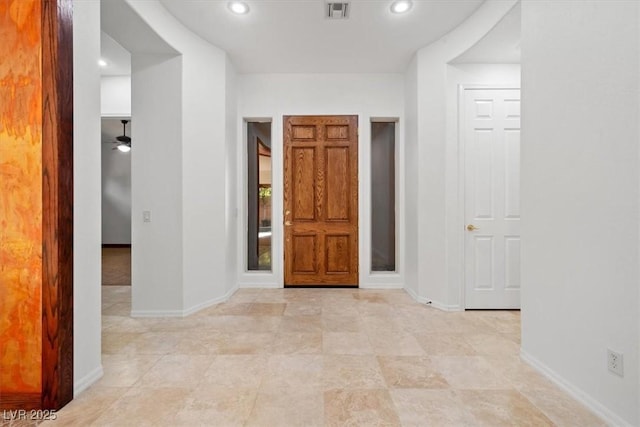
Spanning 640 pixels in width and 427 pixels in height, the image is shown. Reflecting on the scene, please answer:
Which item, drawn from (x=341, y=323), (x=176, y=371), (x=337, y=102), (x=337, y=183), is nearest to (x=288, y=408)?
(x=176, y=371)

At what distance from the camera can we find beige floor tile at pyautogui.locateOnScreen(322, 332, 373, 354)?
2406 mm

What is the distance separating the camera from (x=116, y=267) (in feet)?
19.7

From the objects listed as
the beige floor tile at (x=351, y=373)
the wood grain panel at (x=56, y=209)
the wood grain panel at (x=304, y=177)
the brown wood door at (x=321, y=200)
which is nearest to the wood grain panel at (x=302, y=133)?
the brown wood door at (x=321, y=200)

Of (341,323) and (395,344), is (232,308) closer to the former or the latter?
(341,323)

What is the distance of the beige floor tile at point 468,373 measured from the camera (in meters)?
1.96

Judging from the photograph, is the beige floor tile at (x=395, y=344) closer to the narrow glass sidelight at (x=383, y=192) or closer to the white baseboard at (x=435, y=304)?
the white baseboard at (x=435, y=304)

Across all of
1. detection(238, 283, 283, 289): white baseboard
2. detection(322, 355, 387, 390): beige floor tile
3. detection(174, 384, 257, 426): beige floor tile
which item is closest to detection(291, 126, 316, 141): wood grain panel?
detection(238, 283, 283, 289): white baseboard

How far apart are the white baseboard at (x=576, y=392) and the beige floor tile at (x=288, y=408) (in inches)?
56.0

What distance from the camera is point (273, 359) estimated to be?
2.28 metres

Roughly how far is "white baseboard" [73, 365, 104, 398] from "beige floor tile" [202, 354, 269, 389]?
2.13 feet

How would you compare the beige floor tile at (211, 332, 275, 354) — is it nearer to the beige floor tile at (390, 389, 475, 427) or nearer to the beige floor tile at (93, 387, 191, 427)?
the beige floor tile at (93, 387, 191, 427)

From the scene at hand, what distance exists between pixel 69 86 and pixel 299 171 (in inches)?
109

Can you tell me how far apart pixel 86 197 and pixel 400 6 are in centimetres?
290

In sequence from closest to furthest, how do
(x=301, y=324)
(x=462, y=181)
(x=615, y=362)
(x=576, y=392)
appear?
(x=615, y=362) < (x=576, y=392) < (x=301, y=324) < (x=462, y=181)
